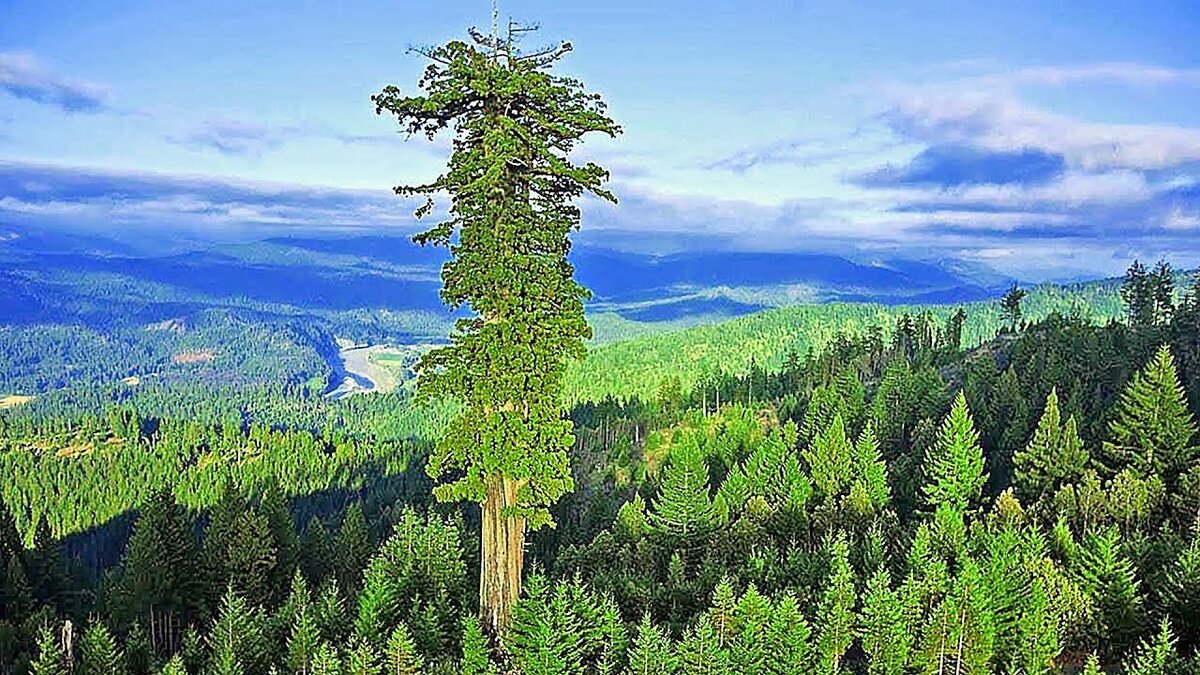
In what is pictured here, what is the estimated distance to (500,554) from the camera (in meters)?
24.8

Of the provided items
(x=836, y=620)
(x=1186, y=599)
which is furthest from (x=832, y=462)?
(x=836, y=620)

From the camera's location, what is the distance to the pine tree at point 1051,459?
53.0 m

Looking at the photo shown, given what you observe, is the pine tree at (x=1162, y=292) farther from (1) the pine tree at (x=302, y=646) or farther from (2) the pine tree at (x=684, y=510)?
(1) the pine tree at (x=302, y=646)

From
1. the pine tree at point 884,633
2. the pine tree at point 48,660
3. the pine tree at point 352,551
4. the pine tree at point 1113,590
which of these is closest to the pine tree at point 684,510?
the pine tree at point 352,551

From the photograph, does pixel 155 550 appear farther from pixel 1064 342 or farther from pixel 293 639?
pixel 1064 342

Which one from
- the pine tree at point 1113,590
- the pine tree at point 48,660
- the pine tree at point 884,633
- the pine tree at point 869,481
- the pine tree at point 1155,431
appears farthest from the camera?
the pine tree at point 869,481

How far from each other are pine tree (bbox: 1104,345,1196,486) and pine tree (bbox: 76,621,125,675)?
1886 inches

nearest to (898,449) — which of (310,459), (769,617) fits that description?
(769,617)

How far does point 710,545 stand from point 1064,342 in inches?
2351

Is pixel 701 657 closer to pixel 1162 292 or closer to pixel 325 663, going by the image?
pixel 325 663

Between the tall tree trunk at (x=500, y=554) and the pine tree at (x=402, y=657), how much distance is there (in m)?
1.97

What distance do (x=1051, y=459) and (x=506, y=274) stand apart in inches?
1634

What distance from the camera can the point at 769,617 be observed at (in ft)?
95.7

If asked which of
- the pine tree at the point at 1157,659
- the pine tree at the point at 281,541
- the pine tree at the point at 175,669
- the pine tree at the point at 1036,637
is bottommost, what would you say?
the pine tree at the point at 281,541
